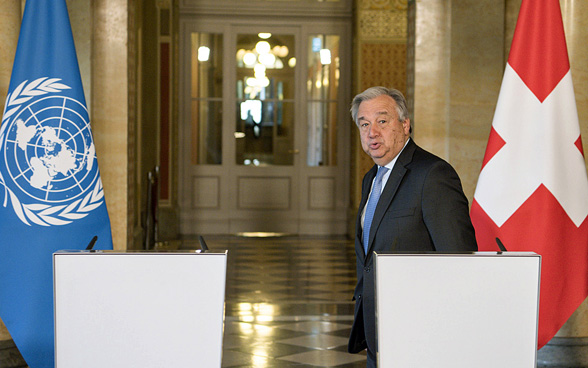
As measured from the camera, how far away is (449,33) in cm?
538

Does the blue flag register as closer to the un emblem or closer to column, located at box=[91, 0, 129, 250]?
the un emblem

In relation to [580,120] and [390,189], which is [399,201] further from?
[580,120]

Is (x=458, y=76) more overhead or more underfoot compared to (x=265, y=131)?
more overhead

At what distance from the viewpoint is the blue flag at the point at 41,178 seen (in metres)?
3.47

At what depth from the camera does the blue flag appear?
3475mm

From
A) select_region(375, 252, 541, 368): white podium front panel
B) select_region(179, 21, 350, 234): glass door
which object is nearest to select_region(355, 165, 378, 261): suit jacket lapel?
select_region(375, 252, 541, 368): white podium front panel

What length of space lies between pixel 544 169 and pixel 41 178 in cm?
229

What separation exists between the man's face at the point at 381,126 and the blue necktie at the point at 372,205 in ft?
0.34

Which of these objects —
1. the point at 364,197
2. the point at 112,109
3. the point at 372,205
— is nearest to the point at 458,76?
the point at 112,109

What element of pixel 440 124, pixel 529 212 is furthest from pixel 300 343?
pixel 529 212

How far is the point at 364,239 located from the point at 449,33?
10.4 feet

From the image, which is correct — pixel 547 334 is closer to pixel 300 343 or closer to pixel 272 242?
pixel 300 343

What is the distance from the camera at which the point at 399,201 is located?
2449mm

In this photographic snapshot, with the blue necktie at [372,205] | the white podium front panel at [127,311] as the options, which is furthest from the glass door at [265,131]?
the white podium front panel at [127,311]
